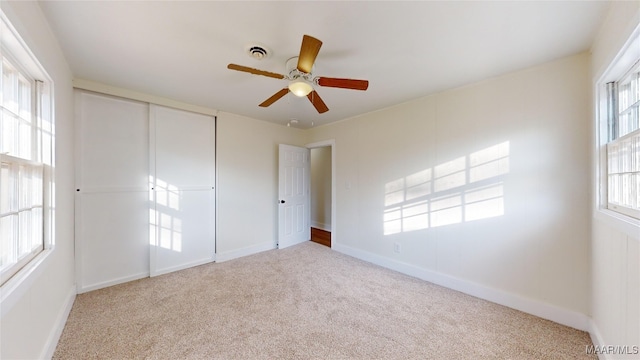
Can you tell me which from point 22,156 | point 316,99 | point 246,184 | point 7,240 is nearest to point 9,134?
point 22,156

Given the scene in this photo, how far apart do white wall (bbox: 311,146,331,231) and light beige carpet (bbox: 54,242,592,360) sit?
2811 mm

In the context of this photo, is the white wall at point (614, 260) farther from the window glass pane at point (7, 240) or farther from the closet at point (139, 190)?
the closet at point (139, 190)

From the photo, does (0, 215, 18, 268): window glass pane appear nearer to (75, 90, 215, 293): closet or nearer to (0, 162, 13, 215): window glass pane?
(0, 162, 13, 215): window glass pane

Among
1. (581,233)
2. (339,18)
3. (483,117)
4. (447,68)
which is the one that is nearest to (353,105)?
(447,68)

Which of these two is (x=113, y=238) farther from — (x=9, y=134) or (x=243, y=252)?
(x=9, y=134)

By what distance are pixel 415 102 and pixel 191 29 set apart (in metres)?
2.57

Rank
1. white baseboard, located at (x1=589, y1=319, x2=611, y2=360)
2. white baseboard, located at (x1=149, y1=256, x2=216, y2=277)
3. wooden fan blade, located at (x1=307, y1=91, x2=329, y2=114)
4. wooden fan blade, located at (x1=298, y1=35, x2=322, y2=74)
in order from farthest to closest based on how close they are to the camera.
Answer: white baseboard, located at (x1=149, y1=256, x2=216, y2=277), wooden fan blade, located at (x1=307, y1=91, x2=329, y2=114), white baseboard, located at (x1=589, y1=319, x2=611, y2=360), wooden fan blade, located at (x1=298, y1=35, x2=322, y2=74)

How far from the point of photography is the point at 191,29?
1630 millimetres

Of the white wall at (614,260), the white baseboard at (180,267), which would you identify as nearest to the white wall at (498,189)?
the white wall at (614,260)

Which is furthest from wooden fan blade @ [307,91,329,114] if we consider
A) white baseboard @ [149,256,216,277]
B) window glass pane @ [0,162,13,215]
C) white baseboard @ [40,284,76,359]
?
white baseboard @ [149,256,216,277]

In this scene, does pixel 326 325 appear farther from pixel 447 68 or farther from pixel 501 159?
pixel 447 68

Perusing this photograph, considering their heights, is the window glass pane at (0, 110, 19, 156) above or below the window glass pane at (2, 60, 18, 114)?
below

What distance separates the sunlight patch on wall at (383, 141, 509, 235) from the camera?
235 cm

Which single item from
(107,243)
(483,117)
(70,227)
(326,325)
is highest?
(483,117)
